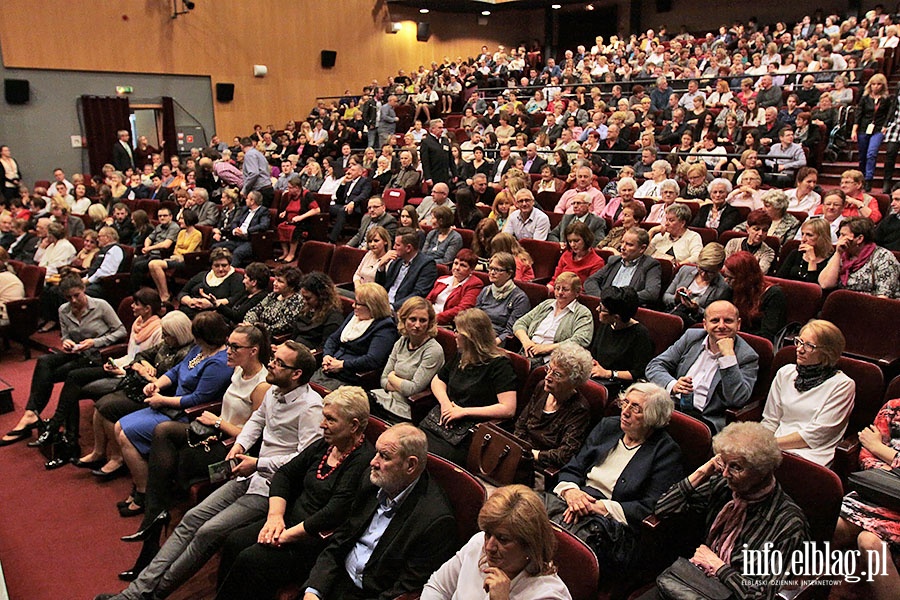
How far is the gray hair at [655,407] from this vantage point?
228cm

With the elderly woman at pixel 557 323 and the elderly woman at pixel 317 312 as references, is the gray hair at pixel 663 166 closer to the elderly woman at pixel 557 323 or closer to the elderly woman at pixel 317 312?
the elderly woman at pixel 557 323

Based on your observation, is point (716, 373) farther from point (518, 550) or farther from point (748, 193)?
point (748, 193)

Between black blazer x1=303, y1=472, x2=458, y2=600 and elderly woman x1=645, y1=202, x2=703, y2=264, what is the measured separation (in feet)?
9.33

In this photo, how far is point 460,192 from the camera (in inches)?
235

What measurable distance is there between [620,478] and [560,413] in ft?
1.49

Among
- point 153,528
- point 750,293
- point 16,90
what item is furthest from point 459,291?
point 16,90

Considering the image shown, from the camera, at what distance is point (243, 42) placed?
13.4 metres

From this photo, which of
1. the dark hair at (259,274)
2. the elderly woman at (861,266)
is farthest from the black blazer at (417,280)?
the elderly woman at (861,266)

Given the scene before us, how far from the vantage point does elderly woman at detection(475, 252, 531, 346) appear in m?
3.76

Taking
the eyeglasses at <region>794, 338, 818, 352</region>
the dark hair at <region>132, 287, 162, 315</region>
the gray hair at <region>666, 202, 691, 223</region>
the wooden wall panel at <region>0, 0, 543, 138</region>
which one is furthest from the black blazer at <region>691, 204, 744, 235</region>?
the wooden wall panel at <region>0, 0, 543, 138</region>

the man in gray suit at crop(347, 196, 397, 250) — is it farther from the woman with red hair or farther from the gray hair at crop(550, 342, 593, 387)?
the gray hair at crop(550, 342, 593, 387)

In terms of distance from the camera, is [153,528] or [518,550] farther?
[153,528]

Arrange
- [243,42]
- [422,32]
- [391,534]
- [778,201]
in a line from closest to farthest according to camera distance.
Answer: [391,534] → [778,201] → [243,42] → [422,32]

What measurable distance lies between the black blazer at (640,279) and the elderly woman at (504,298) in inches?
18.8
